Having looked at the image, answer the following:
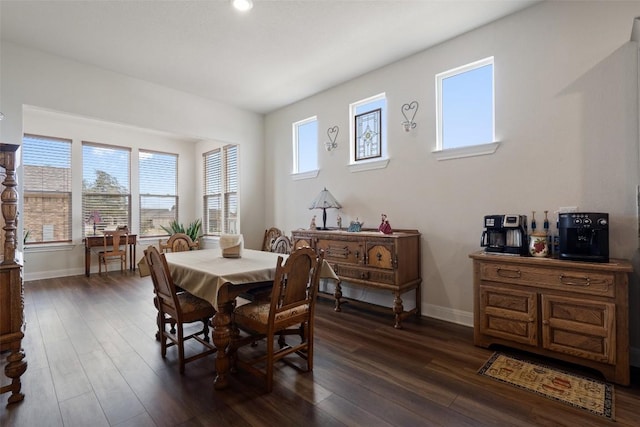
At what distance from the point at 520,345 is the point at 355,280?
64.2 inches

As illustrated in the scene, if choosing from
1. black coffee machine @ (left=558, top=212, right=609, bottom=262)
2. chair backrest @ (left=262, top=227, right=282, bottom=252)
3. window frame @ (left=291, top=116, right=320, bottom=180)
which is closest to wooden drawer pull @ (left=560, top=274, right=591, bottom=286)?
black coffee machine @ (left=558, top=212, right=609, bottom=262)

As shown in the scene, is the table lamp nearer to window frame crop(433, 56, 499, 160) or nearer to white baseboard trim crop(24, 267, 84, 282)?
window frame crop(433, 56, 499, 160)

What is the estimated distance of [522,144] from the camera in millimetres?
2828

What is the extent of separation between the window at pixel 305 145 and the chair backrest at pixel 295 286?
2.77 m

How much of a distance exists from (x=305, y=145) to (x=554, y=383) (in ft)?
13.7

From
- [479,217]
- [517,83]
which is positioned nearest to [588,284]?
[479,217]

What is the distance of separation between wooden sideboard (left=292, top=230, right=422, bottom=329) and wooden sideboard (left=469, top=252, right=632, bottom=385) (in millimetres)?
746

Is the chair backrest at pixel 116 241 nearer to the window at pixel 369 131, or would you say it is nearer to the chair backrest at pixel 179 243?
the chair backrest at pixel 179 243

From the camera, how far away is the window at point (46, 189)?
5414 mm

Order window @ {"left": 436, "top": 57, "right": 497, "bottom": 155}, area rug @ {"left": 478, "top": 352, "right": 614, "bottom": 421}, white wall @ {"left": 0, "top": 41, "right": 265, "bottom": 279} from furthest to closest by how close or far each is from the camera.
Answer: white wall @ {"left": 0, "top": 41, "right": 265, "bottom": 279}
window @ {"left": 436, "top": 57, "right": 497, "bottom": 155}
area rug @ {"left": 478, "top": 352, "right": 614, "bottom": 421}

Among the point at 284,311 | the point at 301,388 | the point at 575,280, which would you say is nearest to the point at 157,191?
the point at 284,311

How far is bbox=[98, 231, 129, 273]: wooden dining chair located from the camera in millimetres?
5762

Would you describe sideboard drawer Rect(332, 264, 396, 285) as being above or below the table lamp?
below

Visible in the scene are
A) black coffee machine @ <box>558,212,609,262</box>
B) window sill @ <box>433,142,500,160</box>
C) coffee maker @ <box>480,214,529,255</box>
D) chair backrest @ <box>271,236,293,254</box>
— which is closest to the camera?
black coffee machine @ <box>558,212,609,262</box>
